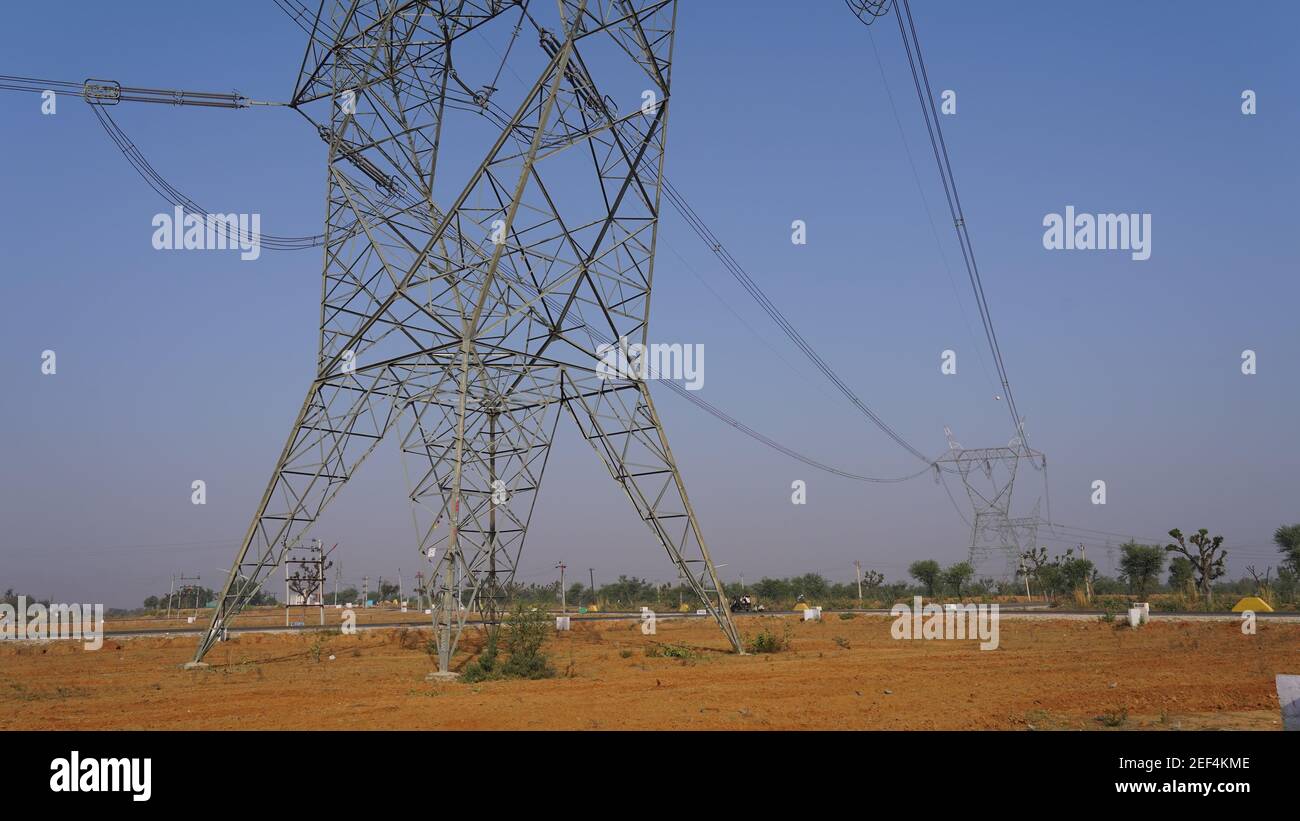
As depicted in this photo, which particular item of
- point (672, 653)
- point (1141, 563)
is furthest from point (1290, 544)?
point (672, 653)

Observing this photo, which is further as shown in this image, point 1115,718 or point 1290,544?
point 1290,544

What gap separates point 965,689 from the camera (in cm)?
1636

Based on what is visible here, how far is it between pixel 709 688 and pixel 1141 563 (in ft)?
236

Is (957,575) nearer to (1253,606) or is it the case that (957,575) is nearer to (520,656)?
(1253,606)

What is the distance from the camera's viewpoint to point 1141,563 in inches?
2977

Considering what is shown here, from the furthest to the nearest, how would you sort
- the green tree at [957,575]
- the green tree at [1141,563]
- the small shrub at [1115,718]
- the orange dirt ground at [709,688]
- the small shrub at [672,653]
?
1. the green tree at [957,575]
2. the green tree at [1141,563]
3. the small shrub at [672,653]
4. the orange dirt ground at [709,688]
5. the small shrub at [1115,718]

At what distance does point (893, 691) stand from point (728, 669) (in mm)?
5563

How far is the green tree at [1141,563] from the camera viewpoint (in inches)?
2906

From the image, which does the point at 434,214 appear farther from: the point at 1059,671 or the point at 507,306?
the point at 1059,671

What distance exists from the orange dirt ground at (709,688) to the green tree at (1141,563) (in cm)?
4792

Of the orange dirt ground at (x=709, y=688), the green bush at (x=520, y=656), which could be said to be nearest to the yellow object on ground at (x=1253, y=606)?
the orange dirt ground at (x=709, y=688)

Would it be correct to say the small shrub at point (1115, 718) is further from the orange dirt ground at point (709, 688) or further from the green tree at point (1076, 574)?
the green tree at point (1076, 574)

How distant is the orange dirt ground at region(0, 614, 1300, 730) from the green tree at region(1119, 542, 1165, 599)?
47.9 m
